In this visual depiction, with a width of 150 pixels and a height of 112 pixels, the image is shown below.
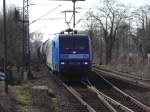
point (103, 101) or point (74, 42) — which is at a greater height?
point (74, 42)

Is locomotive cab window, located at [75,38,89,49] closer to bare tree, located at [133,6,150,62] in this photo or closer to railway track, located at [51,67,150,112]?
railway track, located at [51,67,150,112]

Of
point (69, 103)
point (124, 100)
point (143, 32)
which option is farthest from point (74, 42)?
point (143, 32)

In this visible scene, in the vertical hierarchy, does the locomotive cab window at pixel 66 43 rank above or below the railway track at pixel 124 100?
above

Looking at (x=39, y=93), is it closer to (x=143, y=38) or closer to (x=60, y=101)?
(x=60, y=101)

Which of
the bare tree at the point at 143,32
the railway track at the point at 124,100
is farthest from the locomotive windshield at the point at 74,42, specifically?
the bare tree at the point at 143,32

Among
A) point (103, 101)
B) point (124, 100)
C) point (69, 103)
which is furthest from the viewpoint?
point (124, 100)

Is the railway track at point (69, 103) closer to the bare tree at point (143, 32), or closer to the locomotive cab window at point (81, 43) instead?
the locomotive cab window at point (81, 43)

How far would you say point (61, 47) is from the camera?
3033cm

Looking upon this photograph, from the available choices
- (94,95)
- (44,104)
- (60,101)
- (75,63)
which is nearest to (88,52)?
(75,63)

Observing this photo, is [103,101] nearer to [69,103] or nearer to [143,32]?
[69,103]

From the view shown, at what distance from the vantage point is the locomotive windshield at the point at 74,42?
100 feet

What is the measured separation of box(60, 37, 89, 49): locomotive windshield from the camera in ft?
100

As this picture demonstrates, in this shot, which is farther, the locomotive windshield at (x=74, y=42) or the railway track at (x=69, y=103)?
the locomotive windshield at (x=74, y=42)

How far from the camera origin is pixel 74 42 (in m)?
30.6
